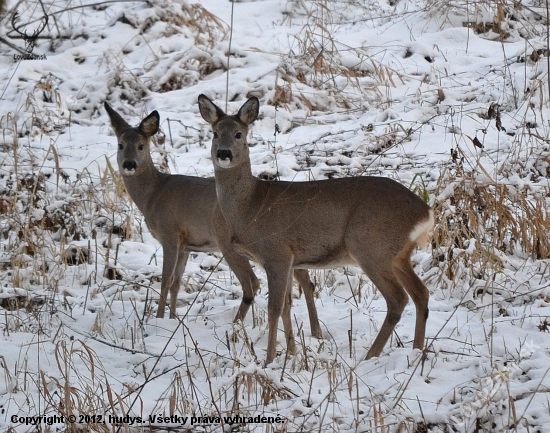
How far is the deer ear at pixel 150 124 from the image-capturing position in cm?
707

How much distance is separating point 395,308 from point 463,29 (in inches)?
271

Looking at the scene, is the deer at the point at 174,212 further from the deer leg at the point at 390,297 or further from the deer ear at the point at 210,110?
the deer leg at the point at 390,297

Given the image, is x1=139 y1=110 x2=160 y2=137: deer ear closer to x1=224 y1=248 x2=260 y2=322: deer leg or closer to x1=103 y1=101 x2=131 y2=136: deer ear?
x1=103 y1=101 x2=131 y2=136: deer ear

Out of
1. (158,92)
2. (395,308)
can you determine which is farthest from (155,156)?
(395,308)

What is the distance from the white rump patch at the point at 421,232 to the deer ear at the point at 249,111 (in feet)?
4.83

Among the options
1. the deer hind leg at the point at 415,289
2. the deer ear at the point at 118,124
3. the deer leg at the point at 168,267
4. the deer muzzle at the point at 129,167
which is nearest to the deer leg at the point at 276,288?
the deer hind leg at the point at 415,289

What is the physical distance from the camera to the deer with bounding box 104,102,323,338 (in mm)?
6371

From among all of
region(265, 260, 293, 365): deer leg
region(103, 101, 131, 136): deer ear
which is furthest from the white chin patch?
region(103, 101, 131, 136): deer ear

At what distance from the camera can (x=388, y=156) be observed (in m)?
8.62

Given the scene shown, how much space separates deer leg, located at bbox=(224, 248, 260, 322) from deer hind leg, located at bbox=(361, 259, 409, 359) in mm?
1255

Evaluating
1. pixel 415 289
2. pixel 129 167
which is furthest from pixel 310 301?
pixel 129 167

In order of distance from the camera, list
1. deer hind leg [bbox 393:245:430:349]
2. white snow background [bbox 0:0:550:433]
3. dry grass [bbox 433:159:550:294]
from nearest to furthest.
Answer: white snow background [bbox 0:0:550:433]
deer hind leg [bbox 393:245:430:349]
dry grass [bbox 433:159:550:294]

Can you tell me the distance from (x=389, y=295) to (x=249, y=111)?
5.49 feet

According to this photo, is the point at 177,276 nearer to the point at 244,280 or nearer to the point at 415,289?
the point at 244,280
